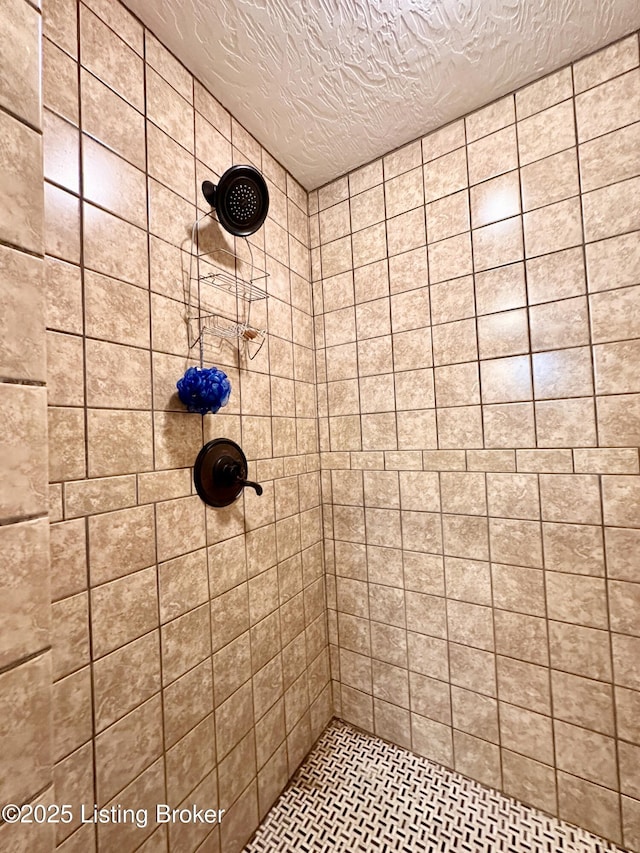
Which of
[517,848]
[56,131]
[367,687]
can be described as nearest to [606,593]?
[517,848]

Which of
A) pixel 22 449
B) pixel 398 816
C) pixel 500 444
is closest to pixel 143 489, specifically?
pixel 22 449

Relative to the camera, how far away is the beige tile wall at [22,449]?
394 millimetres

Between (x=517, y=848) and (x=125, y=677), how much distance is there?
1.27m

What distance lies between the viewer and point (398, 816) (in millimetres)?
1210

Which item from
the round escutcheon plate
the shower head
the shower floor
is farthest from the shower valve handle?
the shower floor

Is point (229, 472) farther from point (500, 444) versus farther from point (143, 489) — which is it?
point (500, 444)

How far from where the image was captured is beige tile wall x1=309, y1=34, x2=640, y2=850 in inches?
43.6

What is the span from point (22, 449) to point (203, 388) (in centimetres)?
56

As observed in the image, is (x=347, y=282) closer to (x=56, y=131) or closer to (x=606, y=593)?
(x=56, y=131)

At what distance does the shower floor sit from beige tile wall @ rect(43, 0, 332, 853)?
0.10 meters

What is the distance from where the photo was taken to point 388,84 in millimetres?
1211

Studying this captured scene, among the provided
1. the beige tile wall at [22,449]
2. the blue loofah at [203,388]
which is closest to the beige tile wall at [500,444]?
the blue loofah at [203,388]

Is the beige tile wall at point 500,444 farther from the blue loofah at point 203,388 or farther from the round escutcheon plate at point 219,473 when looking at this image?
the blue loofah at point 203,388

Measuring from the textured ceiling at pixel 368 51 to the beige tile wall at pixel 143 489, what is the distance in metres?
0.10
